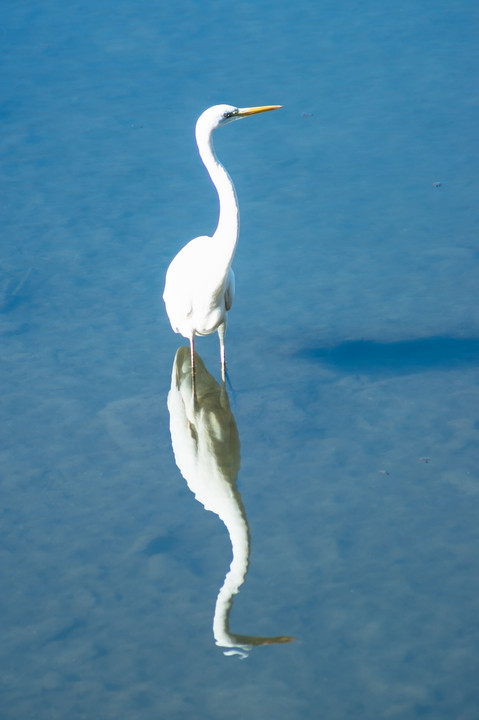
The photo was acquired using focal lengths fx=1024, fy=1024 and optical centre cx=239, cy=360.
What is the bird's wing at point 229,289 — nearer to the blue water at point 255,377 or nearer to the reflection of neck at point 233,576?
the blue water at point 255,377

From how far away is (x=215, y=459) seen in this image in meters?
3.77

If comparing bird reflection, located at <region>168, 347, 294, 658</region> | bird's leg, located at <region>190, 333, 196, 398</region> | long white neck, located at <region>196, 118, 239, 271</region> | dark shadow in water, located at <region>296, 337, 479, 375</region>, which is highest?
long white neck, located at <region>196, 118, 239, 271</region>

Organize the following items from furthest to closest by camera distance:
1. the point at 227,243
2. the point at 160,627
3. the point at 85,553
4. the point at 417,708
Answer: the point at 227,243 → the point at 85,553 → the point at 160,627 → the point at 417,708

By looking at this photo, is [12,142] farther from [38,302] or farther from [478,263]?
[478,263]

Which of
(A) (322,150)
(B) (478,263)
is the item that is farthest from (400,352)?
(A) (322,150)

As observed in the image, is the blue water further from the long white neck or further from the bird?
the long white neck

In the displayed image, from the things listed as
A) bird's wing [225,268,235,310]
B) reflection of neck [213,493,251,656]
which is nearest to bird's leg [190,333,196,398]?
bird's wing [225,268,235,310]

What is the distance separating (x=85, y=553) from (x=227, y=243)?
3.96 feet

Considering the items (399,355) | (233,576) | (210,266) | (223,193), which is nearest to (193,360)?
(210,266)

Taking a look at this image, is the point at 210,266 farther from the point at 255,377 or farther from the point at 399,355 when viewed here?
the point at 399,355

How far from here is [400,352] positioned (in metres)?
4.14

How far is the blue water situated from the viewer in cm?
284

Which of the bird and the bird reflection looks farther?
the bird

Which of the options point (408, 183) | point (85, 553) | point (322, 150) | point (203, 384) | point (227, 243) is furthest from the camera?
point (322, 150)
